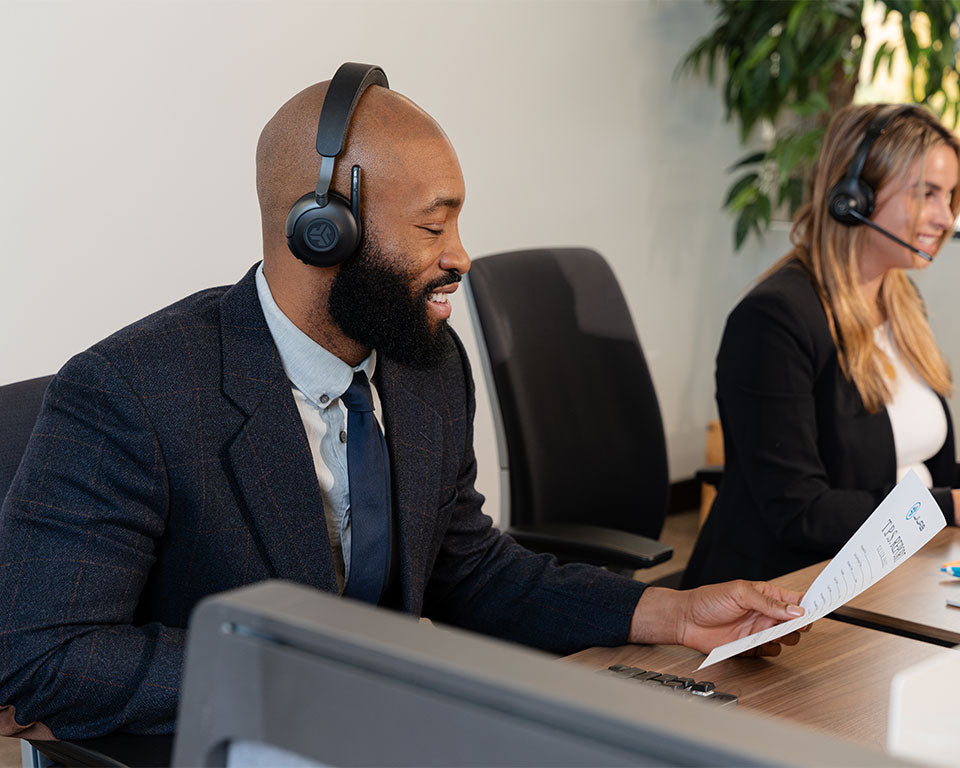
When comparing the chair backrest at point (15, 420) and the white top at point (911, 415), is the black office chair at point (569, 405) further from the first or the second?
the chair backrest at point (15, 420)

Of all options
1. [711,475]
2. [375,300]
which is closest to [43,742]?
[375,300]

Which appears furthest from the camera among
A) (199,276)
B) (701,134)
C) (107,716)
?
(701,134)

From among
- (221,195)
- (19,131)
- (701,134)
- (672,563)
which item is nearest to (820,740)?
(19,131)

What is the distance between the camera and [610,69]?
3.28 m

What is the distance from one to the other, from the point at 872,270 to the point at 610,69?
1506 mm

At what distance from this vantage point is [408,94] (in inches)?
108

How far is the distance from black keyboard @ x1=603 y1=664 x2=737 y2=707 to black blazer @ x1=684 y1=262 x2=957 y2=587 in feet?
2.63

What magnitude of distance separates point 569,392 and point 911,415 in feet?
1.97

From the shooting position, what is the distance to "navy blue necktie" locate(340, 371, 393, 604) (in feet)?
3.94

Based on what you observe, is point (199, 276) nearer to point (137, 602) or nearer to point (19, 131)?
point (19, 131)

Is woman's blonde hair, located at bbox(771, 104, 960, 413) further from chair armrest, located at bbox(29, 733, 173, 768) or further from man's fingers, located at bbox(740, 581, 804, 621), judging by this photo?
chair armrest, located at bbox(29, 733, 173, 768)

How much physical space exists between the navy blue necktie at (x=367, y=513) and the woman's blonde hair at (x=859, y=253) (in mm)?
965

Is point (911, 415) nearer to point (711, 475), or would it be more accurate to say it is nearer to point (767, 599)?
point (711, 475)

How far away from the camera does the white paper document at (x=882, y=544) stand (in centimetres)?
104
